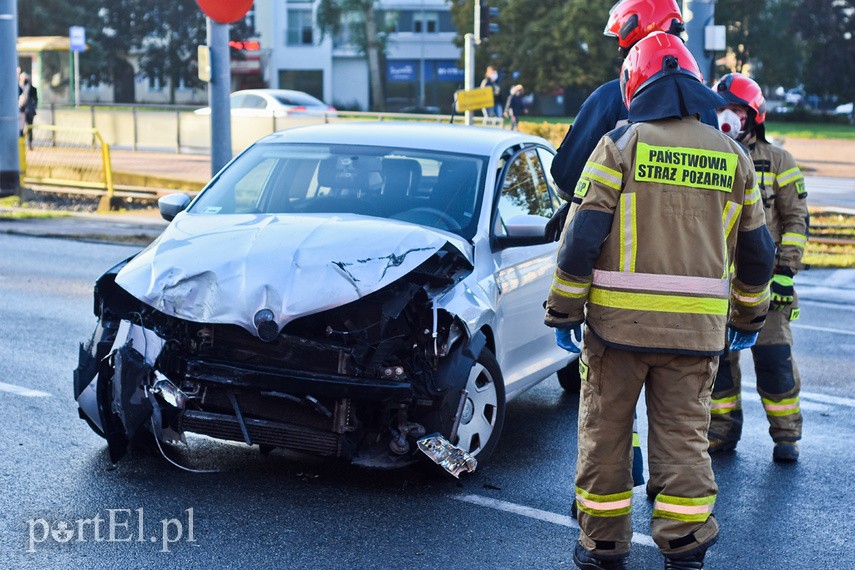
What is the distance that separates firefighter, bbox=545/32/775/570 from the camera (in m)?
4.09

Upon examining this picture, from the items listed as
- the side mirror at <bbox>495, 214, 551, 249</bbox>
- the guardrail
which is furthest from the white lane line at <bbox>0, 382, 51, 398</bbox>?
the guardrail

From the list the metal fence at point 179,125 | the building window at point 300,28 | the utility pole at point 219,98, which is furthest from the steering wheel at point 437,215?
the building window at point 300,28

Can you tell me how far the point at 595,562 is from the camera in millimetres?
4359

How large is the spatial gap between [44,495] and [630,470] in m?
2.46

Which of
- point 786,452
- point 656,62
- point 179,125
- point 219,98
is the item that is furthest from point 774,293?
point 179,125

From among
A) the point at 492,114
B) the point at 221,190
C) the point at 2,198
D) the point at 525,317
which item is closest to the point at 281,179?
the point at 221,190

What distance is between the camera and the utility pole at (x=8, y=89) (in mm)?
17547

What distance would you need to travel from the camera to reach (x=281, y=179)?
6547 millimetres

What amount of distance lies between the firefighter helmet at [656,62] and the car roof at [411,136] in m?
2.23

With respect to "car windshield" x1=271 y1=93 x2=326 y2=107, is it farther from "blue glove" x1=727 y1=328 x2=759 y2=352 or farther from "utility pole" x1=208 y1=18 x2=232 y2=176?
"blue glove" x1=727 y1=328 x2=759 y2=352

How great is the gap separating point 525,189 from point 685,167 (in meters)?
2.74

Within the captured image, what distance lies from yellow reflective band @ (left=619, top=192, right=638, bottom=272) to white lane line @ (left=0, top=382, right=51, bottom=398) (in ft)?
12.8

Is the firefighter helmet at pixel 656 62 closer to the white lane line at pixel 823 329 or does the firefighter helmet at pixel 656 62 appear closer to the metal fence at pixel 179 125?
the white lane line at pixel 823 329

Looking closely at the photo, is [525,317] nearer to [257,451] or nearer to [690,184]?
[257,451]
